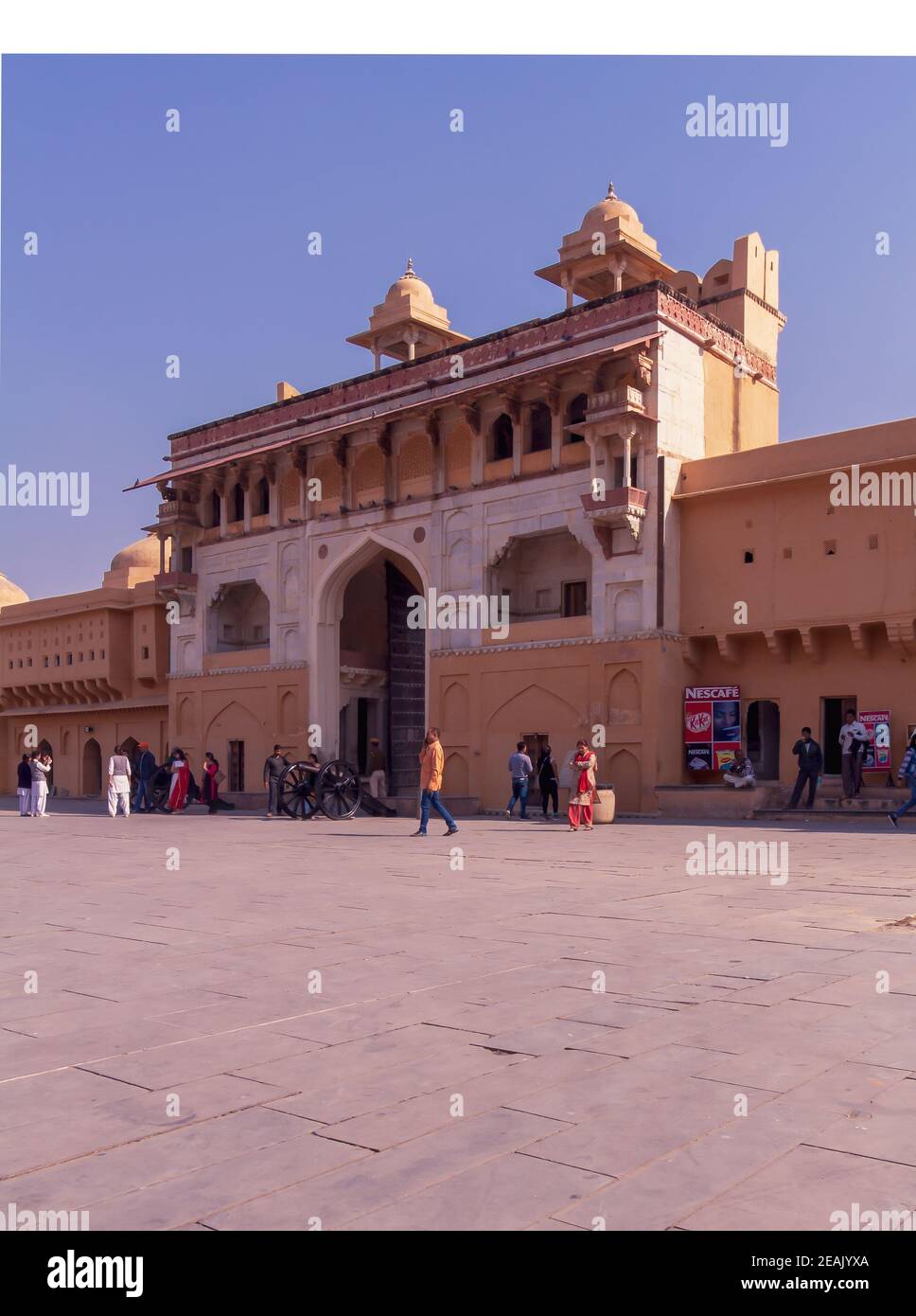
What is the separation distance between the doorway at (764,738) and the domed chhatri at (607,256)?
31.0ft

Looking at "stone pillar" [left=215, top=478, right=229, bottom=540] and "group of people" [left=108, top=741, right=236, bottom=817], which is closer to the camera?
"group of people" [left=108, top=741, right=236, bottom=817]

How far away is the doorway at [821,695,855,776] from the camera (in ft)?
64.9

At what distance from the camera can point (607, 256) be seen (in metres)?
24.6

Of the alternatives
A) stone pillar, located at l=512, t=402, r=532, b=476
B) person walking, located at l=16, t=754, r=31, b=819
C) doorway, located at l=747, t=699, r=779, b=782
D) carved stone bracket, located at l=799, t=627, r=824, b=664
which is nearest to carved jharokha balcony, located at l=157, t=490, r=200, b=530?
person walking, located at l=16, t=754, r=31, b=819

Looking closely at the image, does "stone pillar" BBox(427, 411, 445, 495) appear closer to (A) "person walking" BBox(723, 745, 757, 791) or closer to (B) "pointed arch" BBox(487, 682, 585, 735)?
(B) "pointed arch" BBox(487, 682, 585, 735)

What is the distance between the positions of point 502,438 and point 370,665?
7.06 metres

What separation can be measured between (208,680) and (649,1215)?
2760cm

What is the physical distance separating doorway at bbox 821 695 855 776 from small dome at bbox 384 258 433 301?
1556 centimetres

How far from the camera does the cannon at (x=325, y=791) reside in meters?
19.2

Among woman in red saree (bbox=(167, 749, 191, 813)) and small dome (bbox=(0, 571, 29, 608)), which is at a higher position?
small dome (bbox=(0, 571, 29, 608))

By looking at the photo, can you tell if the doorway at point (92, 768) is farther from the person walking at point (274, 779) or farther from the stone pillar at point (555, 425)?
the stone pillar at point (555, 425)

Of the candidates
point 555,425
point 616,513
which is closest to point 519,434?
point 555,425

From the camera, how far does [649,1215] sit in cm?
237
